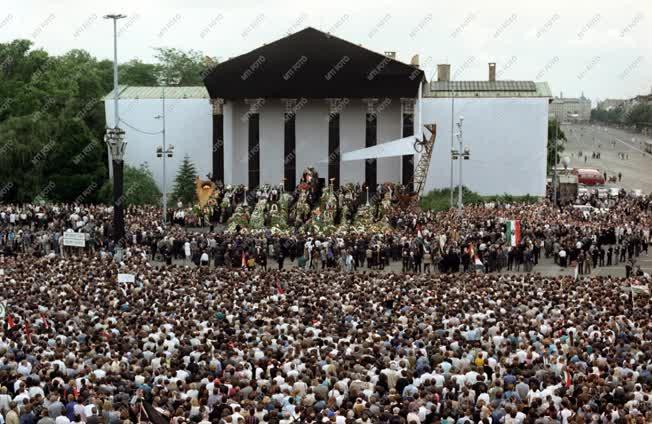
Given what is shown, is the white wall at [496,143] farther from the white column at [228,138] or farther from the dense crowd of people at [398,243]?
the dense crowd of people at [398,243]

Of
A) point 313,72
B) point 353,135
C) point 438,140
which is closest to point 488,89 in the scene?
point 438,140

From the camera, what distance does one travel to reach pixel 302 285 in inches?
1078

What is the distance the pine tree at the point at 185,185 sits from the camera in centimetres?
5903

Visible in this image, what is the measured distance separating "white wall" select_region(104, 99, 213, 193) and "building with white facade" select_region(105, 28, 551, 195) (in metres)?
0.06

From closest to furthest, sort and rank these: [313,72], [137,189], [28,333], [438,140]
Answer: [28,333] → [313,72] → [137,189] → [438,140]

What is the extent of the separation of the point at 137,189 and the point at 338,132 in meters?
12.2

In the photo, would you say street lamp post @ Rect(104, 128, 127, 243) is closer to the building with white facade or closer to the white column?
the building with white facade

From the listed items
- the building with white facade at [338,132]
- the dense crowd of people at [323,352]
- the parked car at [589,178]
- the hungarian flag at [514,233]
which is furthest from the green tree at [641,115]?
the dense crowd of people at [323,352]

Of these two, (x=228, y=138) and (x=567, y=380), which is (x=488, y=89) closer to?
(x=228, y=138)

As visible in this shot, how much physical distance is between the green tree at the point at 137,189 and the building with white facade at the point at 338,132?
→ 2.78 metres

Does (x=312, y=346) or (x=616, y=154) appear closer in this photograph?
(x=312, y=346)

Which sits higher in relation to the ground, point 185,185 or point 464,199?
point 185,185

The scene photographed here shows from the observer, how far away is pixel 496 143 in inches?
2372

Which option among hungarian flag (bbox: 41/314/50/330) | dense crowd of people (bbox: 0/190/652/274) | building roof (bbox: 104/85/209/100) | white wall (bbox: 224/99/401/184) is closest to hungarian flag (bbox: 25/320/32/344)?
hungarian flag (bbox: 41/314/50/330)
